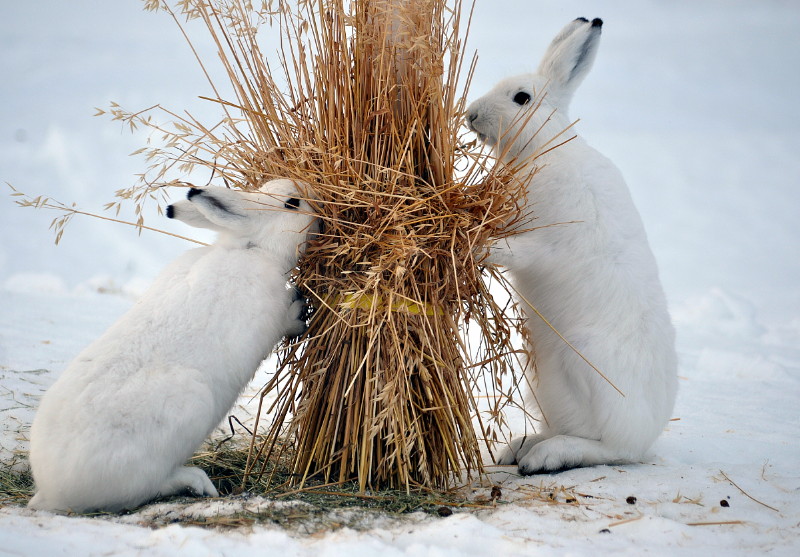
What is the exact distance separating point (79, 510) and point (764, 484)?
A: 9.64ft

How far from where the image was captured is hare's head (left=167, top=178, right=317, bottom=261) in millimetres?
3152

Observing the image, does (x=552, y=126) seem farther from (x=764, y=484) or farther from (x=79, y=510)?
(x=79, y=510)

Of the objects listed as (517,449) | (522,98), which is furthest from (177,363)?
(522,98)

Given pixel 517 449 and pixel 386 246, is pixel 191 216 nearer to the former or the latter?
pixel 386 246

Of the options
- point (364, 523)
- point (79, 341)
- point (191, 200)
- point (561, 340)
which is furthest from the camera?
point (79, 341)

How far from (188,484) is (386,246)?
48.2 inches

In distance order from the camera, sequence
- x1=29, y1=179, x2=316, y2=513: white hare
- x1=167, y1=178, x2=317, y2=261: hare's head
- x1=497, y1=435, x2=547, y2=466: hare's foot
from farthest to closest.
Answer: x1=497, y1=435, x2=547, y2=466: hare's foot, x1=167, y1=178, x2=317, y2=261: hare's head, x1=29, y1=179, x2=316, y2=513: white hare

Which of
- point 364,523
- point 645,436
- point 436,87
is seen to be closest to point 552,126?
point 436,87

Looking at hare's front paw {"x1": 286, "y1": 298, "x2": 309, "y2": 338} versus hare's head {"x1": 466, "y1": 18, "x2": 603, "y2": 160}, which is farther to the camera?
hare's head {"x1": 466, "y1": 18, "x2": 603, "y2": 160}

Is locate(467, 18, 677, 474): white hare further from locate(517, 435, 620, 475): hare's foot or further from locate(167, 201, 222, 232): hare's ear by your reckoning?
locate(167, 201, 222, 232): hare's ear

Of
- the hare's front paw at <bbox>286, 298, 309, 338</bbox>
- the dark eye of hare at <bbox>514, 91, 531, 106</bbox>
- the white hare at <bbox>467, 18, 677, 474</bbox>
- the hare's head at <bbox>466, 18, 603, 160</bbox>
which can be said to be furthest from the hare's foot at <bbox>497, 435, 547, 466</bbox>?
the dark eye of hare at <bbox>514, 91, 531, 106</bbox>

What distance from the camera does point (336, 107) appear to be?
10.4 feet

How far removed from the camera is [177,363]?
9.40 ft

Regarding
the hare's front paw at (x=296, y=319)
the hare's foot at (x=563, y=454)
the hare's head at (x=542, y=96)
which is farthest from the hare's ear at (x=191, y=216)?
the hare's foot at (x=563, y=454)
